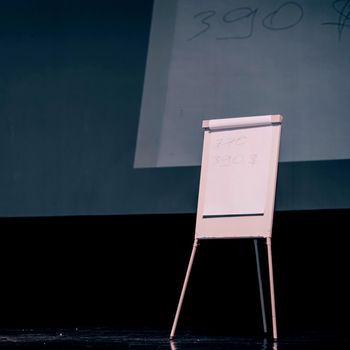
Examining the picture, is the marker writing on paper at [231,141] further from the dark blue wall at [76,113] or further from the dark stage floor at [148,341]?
the dark stage floor at [148,341]

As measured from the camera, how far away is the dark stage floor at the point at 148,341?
311 cm

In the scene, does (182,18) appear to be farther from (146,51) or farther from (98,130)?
(98,130)

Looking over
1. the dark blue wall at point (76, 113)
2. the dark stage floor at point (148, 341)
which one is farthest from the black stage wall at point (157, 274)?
the dark stage floor at point (148, 341)

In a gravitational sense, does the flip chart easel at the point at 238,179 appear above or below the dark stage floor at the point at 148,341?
above

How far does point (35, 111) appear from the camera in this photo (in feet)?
14.8

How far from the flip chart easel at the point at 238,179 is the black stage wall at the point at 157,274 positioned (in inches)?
23.8

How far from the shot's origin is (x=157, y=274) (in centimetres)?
485

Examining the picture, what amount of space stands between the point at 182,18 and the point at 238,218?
1285 millimetres

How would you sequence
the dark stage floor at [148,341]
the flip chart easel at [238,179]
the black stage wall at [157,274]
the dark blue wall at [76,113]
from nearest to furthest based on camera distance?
1. the dark stage floor at [148,341]
2. the flip chart easel at [238,179]
3. the dark blue wall at [76,113]
4. the black stage wall at [157,274]

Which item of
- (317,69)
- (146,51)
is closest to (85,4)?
(146,51)

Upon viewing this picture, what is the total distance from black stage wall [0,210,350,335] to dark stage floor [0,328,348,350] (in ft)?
1.77

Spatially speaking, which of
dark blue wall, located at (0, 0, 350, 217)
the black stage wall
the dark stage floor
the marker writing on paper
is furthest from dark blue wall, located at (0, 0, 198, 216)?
the dark stage floor

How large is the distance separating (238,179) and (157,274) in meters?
1.39

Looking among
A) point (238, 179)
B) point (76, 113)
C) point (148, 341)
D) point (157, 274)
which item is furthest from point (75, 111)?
point (148, 341)
